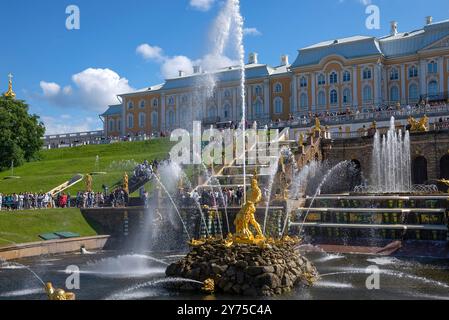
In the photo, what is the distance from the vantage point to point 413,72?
59.1m

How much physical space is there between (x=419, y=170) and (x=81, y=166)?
2668 centimetres

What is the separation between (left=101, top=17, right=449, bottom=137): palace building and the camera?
57875 millimetres

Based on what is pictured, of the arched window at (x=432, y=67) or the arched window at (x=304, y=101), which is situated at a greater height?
the arched window at (x=432, y=67)

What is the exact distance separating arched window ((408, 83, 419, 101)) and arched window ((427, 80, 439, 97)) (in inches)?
60.4

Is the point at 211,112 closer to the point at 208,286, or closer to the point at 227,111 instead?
the point at 227,111

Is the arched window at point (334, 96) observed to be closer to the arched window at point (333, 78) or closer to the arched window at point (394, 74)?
the arched window at point (333, 78)

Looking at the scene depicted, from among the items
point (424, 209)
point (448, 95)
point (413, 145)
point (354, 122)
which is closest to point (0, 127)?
point (354, 122)

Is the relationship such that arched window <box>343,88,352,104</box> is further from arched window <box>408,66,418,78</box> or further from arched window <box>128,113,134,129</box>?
arched window <box>128,113,134,129</box>

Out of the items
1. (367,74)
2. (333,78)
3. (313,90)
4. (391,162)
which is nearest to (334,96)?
(333,78)

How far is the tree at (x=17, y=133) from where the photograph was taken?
50375 millimetres

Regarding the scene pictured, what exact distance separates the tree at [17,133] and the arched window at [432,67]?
1645 inches

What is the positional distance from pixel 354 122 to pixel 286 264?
34.1m

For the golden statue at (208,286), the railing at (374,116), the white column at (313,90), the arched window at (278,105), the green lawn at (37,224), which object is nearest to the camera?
the golden statue at (208,286)

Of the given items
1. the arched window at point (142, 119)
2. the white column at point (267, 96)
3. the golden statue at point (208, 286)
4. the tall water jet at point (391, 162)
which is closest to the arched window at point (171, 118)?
the arched window at point (142, 119)
